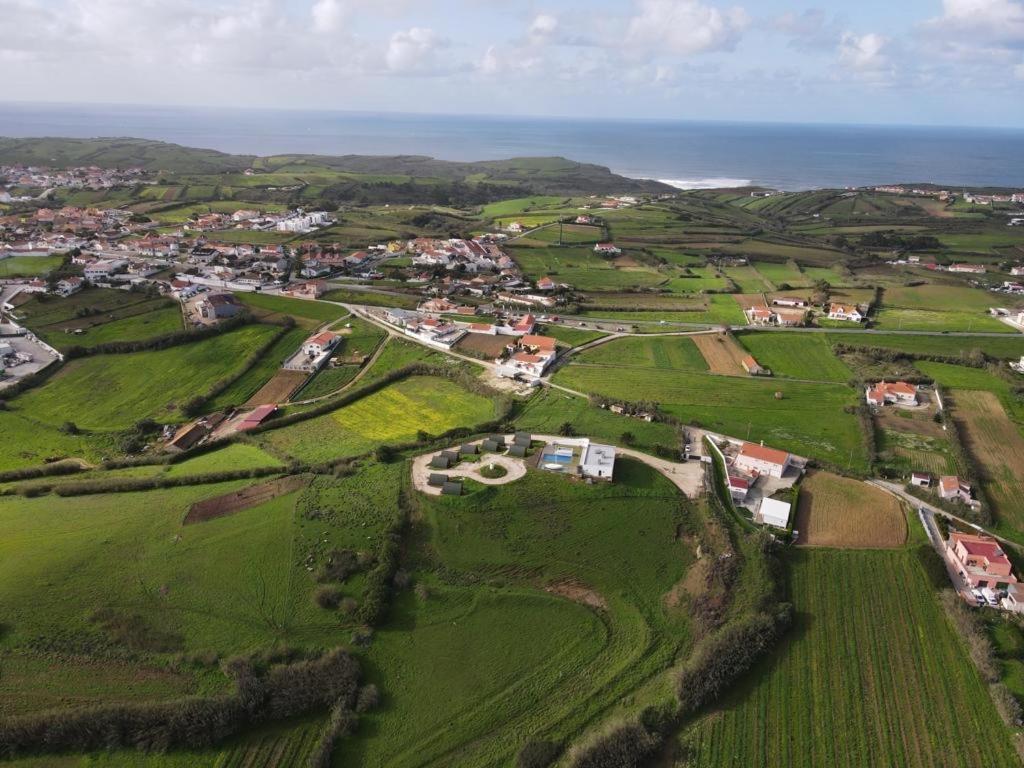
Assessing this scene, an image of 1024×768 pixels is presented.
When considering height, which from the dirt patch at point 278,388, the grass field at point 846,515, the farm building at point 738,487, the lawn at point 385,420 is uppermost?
the dirt patch at point 278,388

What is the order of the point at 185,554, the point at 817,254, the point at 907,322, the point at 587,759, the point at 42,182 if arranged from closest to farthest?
the point at 587,759
the point at 185,554
the point at 907,322
the point at 817,254
the point at 42,182

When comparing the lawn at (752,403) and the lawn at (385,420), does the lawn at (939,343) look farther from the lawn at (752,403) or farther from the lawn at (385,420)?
the lawn at (385,420)

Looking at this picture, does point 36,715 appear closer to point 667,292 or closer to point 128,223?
point 667,292

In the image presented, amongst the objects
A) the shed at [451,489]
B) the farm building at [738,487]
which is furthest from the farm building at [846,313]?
the shed at [451,489]

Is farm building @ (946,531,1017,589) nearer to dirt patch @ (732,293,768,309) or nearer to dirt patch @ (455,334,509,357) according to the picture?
dirt patch @ (455,334,509,357)

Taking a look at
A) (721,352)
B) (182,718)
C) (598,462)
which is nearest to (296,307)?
(598,462)

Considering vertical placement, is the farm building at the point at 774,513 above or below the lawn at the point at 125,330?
below

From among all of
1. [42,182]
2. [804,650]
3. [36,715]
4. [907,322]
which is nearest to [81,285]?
[36,715]

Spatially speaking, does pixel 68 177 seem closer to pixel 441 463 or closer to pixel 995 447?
pixel 441 463
